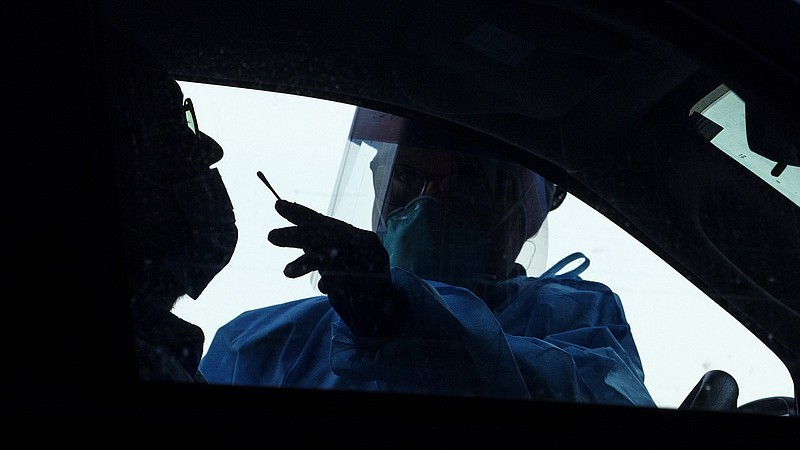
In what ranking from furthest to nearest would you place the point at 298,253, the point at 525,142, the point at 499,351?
the point at 525,142 < the point at 499,351 < the point at 298,253

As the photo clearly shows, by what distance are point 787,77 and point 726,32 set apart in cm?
12

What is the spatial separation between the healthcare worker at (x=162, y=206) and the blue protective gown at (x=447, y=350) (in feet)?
0.25

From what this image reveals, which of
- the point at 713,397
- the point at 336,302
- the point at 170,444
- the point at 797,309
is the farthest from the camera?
the point at 797,309

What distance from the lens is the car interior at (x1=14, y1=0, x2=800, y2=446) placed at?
106cm

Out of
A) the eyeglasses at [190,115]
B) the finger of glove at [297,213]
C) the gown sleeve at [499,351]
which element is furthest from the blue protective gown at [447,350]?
the eyeglasses at [190,115]

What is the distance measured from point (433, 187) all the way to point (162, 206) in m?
0.43

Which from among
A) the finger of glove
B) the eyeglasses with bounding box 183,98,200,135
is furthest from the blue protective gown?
the eyeglasses with bounding box 183,98,200,135

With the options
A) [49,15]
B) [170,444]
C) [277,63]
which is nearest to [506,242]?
[277,63]

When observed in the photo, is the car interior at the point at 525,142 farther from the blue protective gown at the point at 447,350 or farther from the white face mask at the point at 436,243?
the white face mask at the point at 436,243

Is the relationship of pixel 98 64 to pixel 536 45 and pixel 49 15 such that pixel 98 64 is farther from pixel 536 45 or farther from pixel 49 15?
pixel 536 45

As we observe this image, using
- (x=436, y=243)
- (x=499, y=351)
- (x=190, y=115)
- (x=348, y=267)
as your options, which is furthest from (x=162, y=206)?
(x=499, y=351)

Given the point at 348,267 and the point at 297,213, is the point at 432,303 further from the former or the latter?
the point at 297,213

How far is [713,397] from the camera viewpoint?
1269mm

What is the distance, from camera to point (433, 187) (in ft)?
4.16
